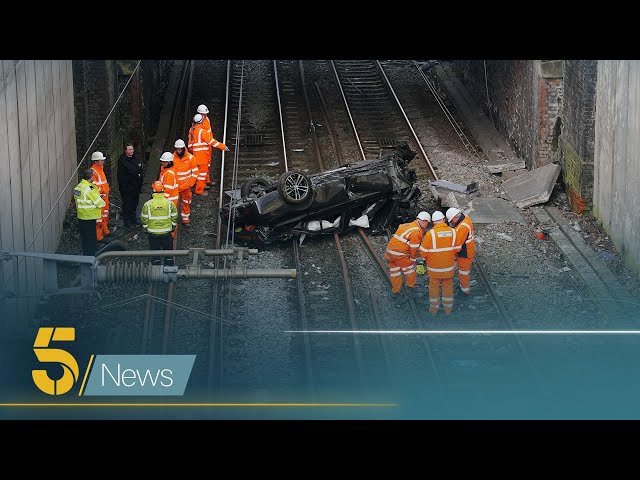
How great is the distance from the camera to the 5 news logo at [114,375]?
11.7m

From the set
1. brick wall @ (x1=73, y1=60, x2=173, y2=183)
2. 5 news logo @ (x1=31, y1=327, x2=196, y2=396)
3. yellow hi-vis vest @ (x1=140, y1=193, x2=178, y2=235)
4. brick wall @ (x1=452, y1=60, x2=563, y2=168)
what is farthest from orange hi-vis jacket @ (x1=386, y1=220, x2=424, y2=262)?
brick wall @ (x1=452, y1=60, x2=563, y2=168)

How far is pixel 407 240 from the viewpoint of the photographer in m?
14.7

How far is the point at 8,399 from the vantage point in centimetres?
1183

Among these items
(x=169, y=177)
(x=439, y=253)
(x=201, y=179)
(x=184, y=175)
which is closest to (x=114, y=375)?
(x=439, y=253)

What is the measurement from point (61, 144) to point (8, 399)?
264 inches

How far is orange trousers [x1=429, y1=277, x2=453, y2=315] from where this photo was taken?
14703 mm

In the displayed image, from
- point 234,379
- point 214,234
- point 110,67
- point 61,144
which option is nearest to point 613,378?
point 234,379

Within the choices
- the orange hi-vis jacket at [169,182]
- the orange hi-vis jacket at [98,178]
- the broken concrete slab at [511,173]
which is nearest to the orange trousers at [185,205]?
the orange hi-vis jacket at [169,182]

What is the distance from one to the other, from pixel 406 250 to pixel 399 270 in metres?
0.57

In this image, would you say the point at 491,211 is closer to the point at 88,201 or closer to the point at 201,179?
the point at 201,179

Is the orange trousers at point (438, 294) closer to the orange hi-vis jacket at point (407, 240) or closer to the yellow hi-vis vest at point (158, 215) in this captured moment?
the orange hi-vis jacket at point (407, 240)

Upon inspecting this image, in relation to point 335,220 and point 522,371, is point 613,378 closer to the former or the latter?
point 522,371

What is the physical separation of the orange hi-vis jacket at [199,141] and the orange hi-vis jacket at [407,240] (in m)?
5.32
